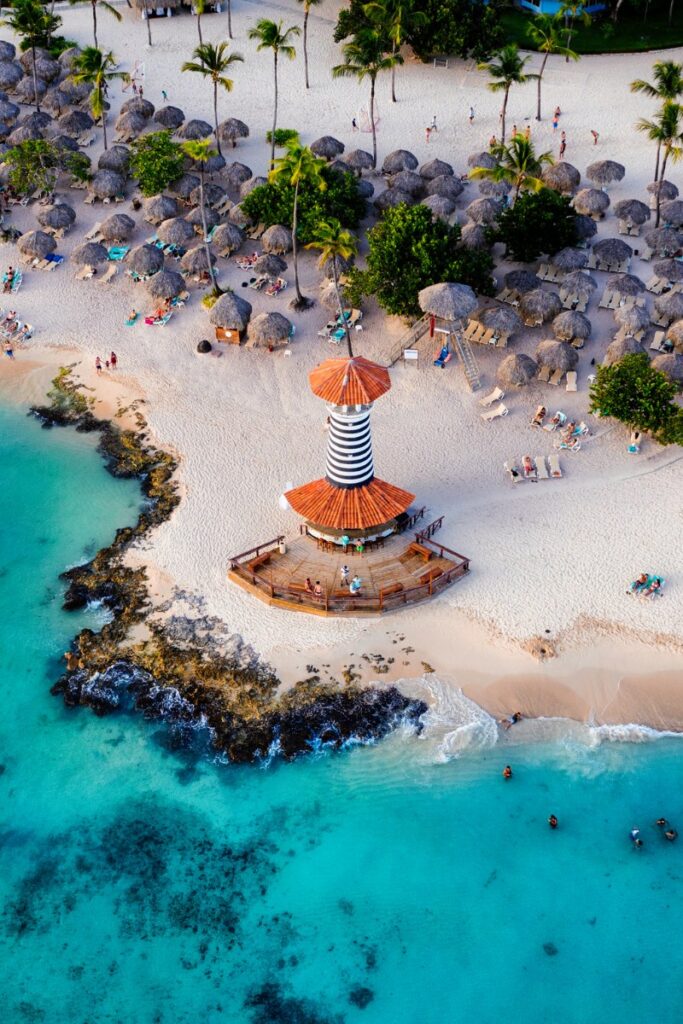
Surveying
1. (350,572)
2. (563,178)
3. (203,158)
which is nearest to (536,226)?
(563,178)

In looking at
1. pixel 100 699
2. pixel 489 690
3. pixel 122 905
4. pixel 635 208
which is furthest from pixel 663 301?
pixel 122 905

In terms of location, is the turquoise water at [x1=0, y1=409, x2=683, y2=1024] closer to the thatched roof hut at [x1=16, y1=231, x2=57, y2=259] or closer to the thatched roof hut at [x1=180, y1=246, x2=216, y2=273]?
the thatched roof hut at [x1=180, y1=246, x2=216, y2=273]

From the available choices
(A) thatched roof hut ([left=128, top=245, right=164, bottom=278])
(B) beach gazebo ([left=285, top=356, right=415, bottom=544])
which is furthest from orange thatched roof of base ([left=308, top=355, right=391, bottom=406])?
(A) thatched roof hut ([left=128, top=245, right=164, bottom=278])

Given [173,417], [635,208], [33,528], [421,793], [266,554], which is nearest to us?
[421,793]

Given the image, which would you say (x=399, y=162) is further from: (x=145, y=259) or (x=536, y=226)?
(x=145, y=259)

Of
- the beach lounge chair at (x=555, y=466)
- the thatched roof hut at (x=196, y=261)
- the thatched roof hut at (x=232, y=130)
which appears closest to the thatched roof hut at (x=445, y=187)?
the thatched roof hut at (x=232, y=130)

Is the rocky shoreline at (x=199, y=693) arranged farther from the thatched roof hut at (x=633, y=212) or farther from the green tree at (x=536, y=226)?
the thatched roof hut at (x=633, y=212)

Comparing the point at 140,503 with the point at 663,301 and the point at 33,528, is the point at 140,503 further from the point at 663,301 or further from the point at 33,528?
the point at 663,301

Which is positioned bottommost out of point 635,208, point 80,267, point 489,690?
point 489,690

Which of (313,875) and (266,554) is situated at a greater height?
(266,554)

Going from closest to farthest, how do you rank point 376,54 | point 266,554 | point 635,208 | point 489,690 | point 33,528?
point 489,690, point 266,554, point 33,528, point 635,208, point 376,54
